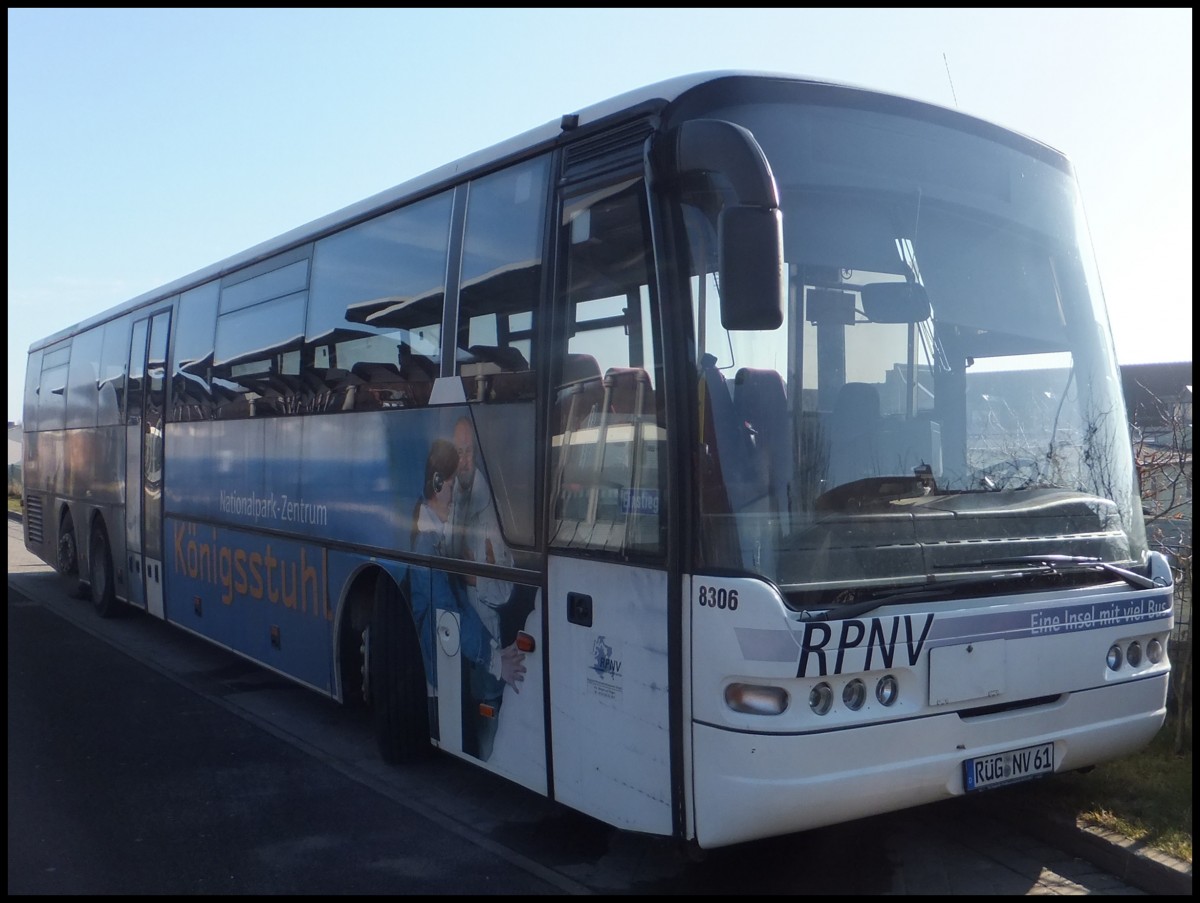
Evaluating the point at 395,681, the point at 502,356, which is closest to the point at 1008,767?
the point at 502,356

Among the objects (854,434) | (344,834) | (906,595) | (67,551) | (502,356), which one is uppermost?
(502,356)

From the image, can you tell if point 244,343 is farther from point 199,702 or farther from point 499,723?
point 499,723

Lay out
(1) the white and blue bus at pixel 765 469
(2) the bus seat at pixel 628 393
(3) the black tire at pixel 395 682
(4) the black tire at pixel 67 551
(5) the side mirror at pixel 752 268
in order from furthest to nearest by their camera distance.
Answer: (4) the black tire at pixel 67 551, (3) the black tire at pixel 395 682, (2) the bus seat at pixel 628 393, (1) the white and blue bus at pixel 765 469, (5) the side mirror at pixel 752 268

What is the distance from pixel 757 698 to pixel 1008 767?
4.25ft

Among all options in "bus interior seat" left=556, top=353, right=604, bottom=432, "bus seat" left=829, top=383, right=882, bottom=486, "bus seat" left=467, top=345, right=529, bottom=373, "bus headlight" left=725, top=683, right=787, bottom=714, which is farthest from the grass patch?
"bus seat" left=467, top=345, right=529, bottom=373

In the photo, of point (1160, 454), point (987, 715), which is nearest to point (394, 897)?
point (987, 715)

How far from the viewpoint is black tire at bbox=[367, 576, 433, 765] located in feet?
22.9

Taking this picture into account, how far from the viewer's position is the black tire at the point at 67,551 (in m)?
14.6

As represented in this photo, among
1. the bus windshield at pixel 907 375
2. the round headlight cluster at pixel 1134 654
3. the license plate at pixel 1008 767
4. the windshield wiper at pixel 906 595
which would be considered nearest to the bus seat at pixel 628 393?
the bus windshield at pixel 907 375

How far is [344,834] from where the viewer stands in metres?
5.96

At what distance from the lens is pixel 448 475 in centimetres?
638

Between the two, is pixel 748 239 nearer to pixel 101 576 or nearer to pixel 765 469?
pixel 765 469

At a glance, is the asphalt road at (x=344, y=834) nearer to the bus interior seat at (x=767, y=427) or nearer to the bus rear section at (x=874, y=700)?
the bus rear section at (x=874, y=700)

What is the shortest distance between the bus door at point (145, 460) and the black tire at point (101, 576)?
0.82 m
